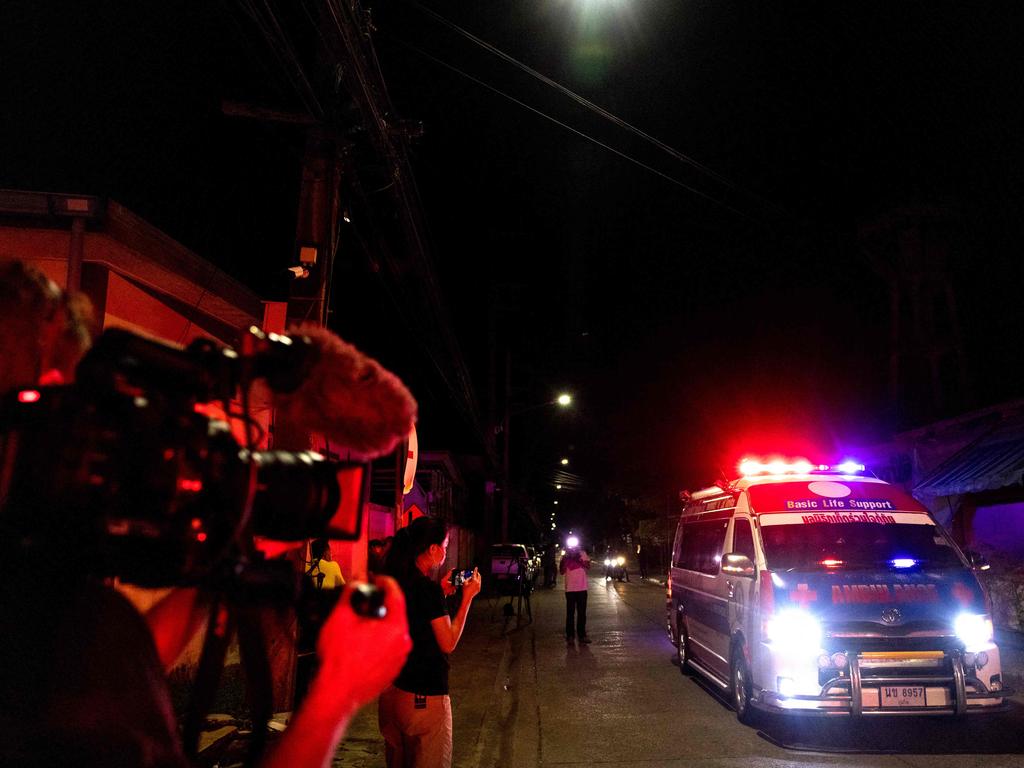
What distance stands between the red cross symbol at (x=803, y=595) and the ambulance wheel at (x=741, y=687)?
3.14 feet

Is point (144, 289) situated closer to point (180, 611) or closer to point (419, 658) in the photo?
point (419, 658)

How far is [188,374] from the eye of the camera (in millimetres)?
1448

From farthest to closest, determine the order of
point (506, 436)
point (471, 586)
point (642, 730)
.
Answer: point (506, 436) < point (642, 730) < point (471, 586)

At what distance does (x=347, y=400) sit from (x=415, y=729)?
8.74 feet

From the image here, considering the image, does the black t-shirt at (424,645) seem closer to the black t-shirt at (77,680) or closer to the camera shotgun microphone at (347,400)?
the camera shotgun microphone at (347,400)

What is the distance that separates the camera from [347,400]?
1708mm

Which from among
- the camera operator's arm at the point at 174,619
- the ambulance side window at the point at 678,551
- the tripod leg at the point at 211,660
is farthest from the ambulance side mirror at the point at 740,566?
the tripod leg at the point at 211,660

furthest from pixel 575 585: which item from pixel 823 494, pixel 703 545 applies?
pixel 823 494

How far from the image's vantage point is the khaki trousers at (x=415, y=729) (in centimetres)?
377

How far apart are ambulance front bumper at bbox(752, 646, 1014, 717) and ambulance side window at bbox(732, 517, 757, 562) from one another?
1290mm

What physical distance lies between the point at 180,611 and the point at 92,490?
0.56 meters

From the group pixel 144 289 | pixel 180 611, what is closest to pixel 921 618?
pixel 180 611

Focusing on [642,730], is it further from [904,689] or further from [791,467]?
[791,467]

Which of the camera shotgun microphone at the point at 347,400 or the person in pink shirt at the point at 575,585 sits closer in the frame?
the camera shotgun microphone at the point at 347,400
